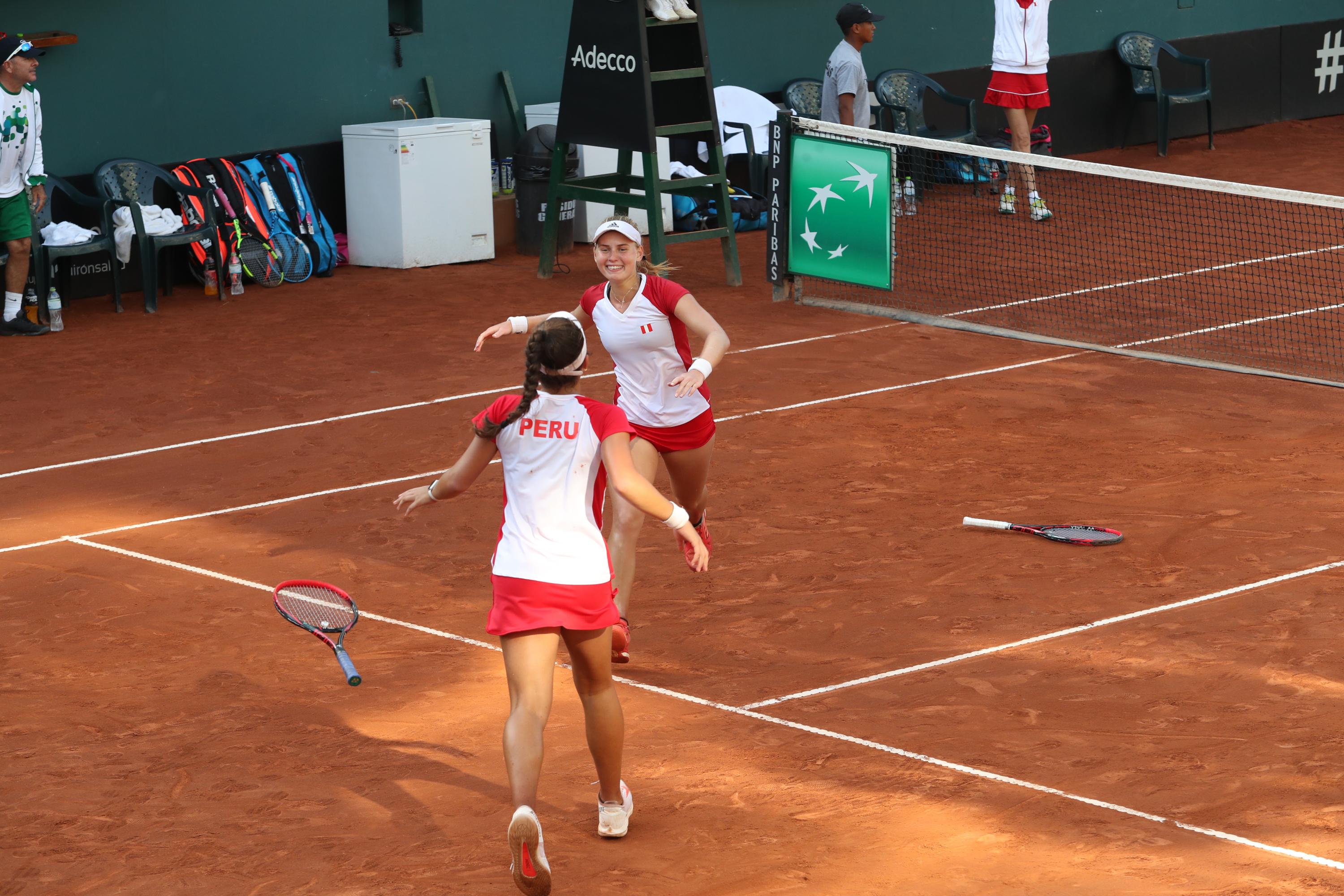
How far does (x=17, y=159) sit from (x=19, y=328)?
1282 mm

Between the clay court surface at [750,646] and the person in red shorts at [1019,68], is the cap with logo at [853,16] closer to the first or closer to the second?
the person in red shorts at [1019,68]

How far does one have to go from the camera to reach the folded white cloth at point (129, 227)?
1449 centimetres

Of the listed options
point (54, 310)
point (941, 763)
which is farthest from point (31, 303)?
point (941, 763)

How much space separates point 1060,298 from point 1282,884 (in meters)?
9.57

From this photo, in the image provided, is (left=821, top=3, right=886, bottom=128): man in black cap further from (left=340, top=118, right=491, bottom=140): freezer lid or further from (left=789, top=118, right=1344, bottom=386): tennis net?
(left=340, top=118, right=491, bottom=140): freezer lid

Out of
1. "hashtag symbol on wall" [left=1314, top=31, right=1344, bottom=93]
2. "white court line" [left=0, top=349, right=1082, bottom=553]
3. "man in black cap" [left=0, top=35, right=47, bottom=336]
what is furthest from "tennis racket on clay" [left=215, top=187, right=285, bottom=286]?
"hashtag symbol on wall" [left=1314, top=31, right=1344, bottom=93]

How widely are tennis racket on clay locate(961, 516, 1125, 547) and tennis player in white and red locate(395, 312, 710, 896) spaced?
3.58m

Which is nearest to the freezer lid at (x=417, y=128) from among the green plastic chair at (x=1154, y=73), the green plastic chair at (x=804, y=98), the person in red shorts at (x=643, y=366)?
the green plastic chair at (x=804, y=98)

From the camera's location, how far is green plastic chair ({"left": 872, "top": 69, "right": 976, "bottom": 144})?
1951 centimetres

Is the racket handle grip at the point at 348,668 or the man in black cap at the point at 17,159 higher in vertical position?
the man in black cap at the point at 17,159

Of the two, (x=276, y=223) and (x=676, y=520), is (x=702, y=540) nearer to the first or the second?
(x=676, y=520)

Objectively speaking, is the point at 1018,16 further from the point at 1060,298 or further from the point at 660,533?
the point at 660,533

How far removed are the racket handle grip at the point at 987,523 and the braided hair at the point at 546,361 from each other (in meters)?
3.87

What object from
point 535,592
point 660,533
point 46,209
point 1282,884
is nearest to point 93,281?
point 46,209
